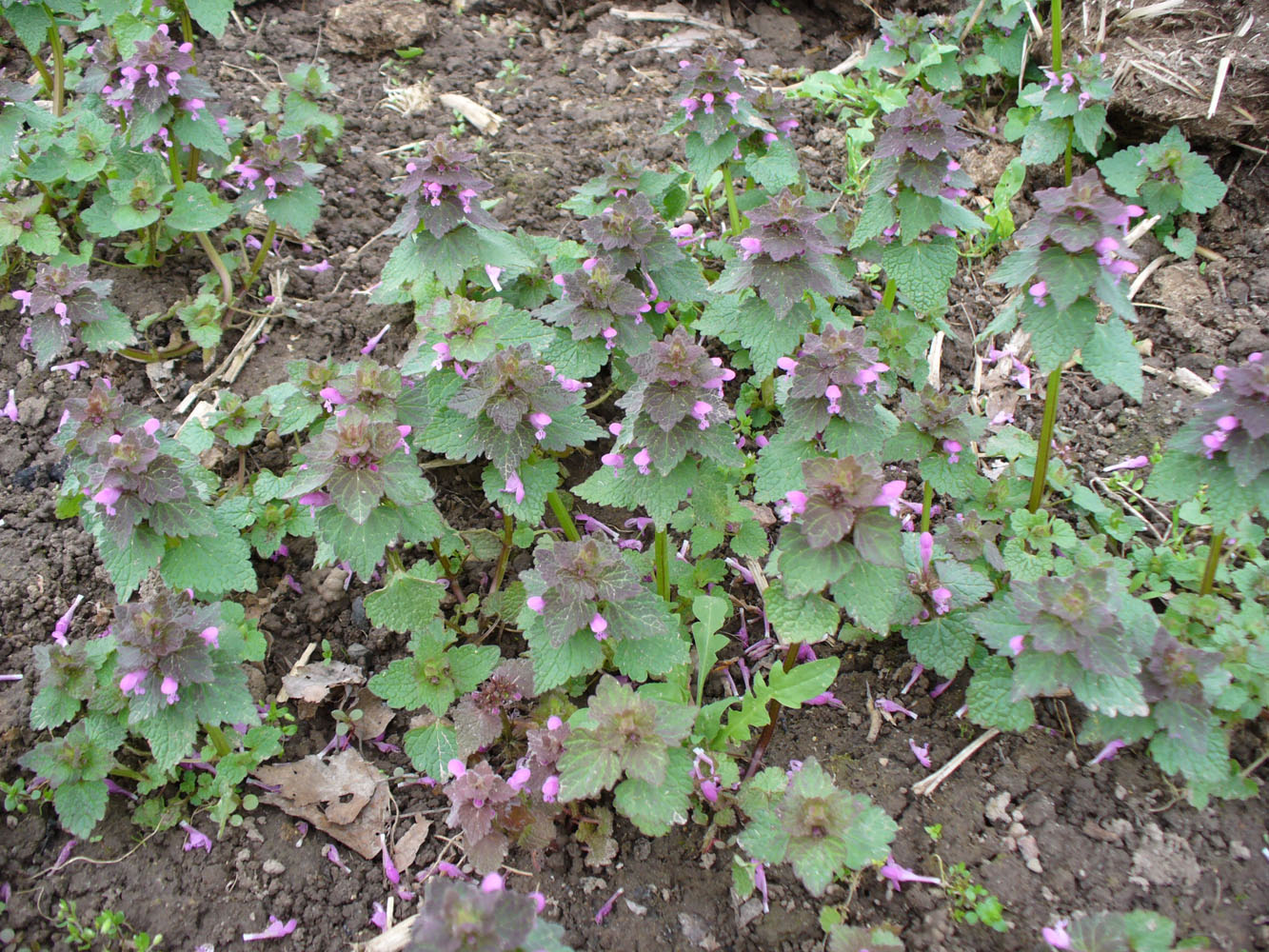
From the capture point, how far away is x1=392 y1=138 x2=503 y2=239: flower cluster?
3475 millimetres

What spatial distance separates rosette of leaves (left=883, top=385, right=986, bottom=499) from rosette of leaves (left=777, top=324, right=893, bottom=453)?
0.28m

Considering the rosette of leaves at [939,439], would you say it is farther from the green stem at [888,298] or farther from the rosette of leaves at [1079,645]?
the green stem at [888,298]

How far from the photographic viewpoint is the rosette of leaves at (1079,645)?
268 centimetres

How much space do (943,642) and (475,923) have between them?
192 centimetres

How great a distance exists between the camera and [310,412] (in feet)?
11.4

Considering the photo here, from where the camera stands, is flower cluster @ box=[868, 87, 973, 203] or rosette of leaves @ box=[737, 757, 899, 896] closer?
rosette of leaves @ box=[737, 757, 899, 896]

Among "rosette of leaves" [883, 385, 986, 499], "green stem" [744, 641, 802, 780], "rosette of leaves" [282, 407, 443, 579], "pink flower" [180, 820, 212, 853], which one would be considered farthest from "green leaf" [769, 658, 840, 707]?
"pink flower" [180, 820, 212, 853]

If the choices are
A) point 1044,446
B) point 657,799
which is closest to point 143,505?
point 657,799

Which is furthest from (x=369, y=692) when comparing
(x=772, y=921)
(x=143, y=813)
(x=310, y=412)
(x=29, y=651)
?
(x=772, y=921)

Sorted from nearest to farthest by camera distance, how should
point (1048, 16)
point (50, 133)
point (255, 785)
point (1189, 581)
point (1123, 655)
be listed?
1. point (1123, 655)
2. point (255, 785)
3. point (1189, 581)
4. point (50, 133)
5. point (1048, 16)

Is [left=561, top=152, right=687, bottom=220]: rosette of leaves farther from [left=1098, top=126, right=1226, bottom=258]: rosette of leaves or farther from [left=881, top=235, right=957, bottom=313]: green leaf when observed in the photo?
[left=1098, top=126, right=1226, bottom=258]: rosette of leaves

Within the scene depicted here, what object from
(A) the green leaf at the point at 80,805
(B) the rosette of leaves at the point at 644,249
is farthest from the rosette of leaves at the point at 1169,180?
(A) the green leaf at the point at 80,805

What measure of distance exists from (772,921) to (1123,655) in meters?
1.35

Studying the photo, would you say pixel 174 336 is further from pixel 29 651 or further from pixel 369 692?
pixel 369 692
